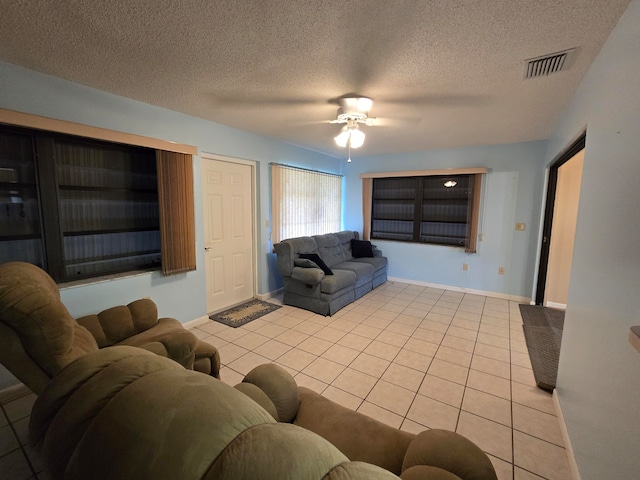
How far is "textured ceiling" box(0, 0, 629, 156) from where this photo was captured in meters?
1.40

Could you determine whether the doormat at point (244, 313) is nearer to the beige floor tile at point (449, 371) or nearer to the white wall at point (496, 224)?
the beige floor tile at point (449, 371)

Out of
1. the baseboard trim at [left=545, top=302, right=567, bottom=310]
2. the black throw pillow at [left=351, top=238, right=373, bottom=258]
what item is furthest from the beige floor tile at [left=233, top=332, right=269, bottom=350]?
the baseboard trim at [left=545, top=302, right=567, bottom=310]

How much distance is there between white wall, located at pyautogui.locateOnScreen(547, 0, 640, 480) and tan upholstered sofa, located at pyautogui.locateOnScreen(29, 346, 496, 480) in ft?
2.23

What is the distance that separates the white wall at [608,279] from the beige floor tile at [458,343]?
3.22 feet

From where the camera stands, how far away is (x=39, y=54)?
6.05 ft

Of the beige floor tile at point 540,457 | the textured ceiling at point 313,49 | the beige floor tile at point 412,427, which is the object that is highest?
the textured ceiling at point 313,49

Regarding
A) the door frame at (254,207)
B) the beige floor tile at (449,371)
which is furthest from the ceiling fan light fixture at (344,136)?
the beige floor tile at (449,371)

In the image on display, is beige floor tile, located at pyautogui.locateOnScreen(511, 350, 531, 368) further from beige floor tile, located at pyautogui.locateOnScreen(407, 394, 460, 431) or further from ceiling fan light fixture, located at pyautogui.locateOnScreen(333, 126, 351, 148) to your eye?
ceiling fan light fixture, located at pyautogui.locateOnScreen(333, 126, 351, 148)

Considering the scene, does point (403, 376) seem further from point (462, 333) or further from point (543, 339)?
point (543, 339)

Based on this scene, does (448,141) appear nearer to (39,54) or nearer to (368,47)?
(368,47)

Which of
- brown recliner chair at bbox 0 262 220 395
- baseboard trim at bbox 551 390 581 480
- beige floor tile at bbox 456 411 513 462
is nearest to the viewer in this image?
brown recliner chair at bbox 0 262 220 395

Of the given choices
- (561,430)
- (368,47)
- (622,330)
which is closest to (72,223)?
(368,47)

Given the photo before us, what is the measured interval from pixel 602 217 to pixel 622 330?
61 cm

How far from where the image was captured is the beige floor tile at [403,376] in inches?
90.4
